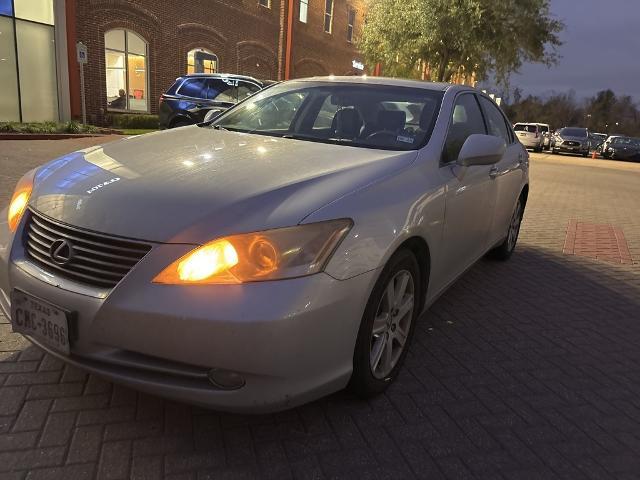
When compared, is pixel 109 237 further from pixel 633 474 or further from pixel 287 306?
pixel 633 474

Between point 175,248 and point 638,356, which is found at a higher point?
point 175,248

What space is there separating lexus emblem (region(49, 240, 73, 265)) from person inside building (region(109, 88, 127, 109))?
18537mm

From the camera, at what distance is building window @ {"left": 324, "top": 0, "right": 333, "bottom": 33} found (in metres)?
30.1

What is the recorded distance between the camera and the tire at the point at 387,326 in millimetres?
2471

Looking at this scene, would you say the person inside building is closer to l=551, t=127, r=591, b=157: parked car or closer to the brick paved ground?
the brick paved ground

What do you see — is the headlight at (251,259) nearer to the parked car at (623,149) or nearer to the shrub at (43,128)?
the shrub at (43,128)

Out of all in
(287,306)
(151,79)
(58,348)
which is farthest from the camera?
(151,79)

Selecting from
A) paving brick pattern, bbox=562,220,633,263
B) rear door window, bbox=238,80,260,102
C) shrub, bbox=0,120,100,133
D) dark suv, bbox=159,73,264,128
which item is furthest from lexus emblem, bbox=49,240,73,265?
shrub, bbox=0,120,100,133

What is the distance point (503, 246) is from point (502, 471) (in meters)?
3.48

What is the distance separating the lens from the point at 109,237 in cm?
215

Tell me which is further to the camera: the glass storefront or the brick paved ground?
the glass storefront

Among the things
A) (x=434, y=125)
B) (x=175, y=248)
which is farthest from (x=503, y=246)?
(x=175, y=248)

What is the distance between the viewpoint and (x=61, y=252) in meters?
2.24

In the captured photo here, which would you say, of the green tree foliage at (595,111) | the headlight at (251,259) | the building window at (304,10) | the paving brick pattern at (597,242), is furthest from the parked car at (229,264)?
the green tree foliage at (595,111)
